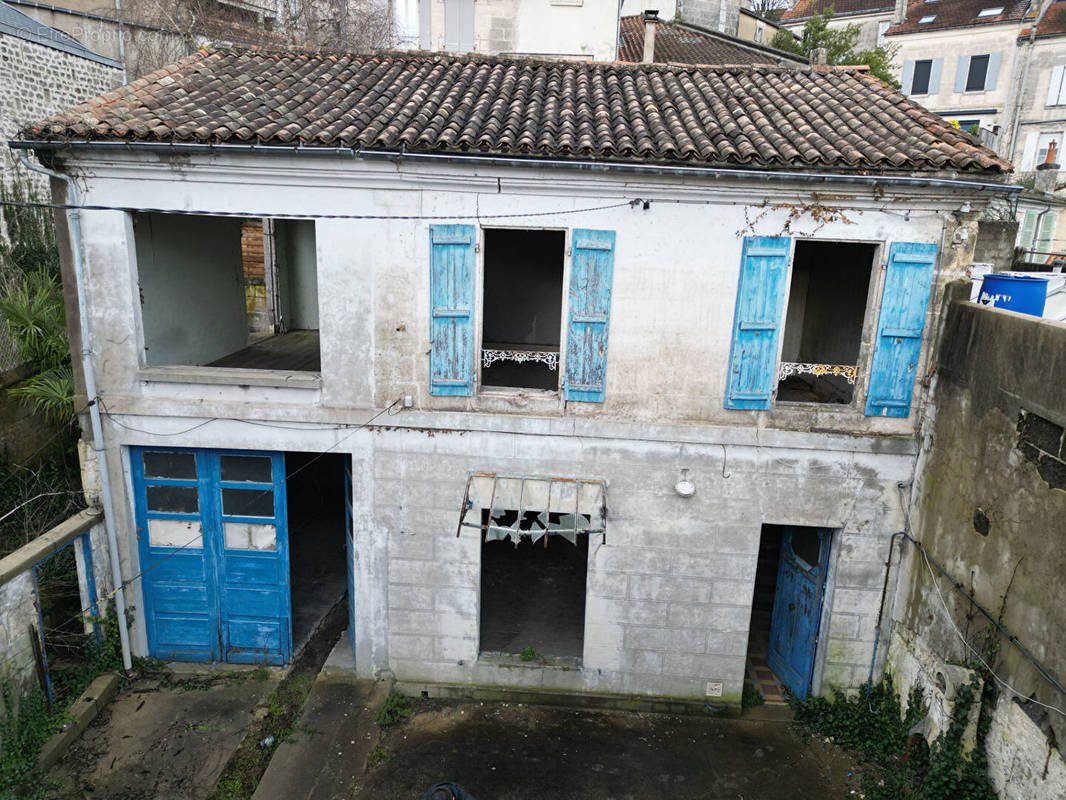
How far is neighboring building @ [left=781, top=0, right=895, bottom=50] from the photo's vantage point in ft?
109

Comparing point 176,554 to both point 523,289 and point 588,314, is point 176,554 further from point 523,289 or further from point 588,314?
point 523,289

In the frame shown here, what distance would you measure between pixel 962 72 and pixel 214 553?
35866 millimetres

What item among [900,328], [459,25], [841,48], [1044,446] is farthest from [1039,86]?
[1044,446]

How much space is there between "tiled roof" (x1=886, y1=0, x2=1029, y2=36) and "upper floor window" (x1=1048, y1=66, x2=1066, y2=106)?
110 inches

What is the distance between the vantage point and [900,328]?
26.8 feet

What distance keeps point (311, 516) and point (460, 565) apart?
21.9 ft

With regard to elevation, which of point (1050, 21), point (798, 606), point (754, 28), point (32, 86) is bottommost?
point (798, 606)

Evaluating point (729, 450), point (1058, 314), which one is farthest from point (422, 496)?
point (1058, 314)

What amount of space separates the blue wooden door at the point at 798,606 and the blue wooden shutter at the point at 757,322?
228 centimetres

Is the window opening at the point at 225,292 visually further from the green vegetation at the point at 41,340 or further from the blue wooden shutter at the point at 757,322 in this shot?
the blue wooden shutter at the point at 757,322

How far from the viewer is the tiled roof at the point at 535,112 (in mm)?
7691

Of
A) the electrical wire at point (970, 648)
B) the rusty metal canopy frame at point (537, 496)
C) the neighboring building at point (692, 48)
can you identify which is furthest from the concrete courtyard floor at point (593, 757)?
the neighboring building at point (692, 48)

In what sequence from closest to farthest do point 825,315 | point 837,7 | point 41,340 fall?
point 41,340 < point 825,315 < point 837,7

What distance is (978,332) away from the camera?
744 cm
